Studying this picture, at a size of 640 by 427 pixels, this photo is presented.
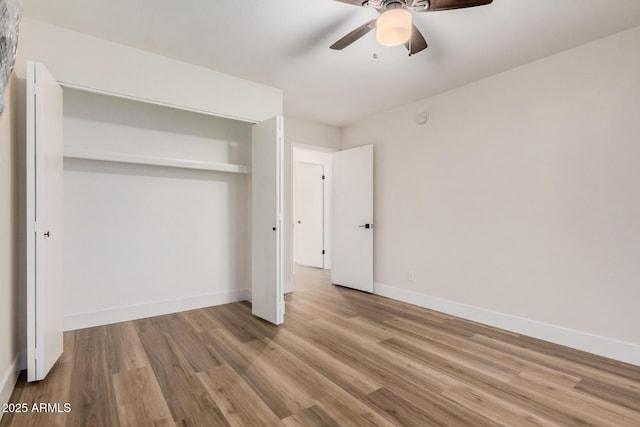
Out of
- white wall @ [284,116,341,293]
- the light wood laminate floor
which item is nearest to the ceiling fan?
the light wood laminate floor

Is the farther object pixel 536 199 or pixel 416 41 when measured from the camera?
pixel 536 199

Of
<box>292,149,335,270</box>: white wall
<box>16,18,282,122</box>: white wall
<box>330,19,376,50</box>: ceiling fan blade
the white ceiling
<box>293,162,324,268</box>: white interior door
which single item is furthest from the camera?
<box>293,162,324,268</box>: white interior door

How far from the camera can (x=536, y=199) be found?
3.00 m

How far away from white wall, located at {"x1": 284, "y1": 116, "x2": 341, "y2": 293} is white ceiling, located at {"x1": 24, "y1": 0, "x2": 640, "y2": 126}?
3.99ft

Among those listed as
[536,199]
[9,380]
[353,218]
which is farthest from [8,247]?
[536,199]

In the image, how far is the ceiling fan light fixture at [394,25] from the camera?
73.7 inches

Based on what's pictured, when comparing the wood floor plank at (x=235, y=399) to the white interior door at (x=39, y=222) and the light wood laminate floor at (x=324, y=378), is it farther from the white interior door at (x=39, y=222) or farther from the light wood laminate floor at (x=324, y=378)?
the white interior door at (x=39, y=222)

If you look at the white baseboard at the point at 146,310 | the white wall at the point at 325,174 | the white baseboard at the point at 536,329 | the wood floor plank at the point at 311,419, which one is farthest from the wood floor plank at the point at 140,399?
the white wall at the point at 325,174

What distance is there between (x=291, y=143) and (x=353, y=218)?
4.95 feet

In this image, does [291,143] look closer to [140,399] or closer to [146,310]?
[146,310]

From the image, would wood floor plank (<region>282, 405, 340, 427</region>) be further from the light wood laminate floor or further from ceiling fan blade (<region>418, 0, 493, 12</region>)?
ceiling fan blade (<region>418, 0, 493, 12</region>)

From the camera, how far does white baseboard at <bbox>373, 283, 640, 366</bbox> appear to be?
8.20ft

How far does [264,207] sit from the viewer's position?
3.41 metres

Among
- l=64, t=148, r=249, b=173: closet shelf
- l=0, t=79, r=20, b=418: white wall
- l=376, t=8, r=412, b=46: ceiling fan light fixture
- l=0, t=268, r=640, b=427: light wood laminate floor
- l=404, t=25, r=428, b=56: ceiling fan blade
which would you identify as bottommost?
l=0, t=268, r=640, b=427: light wood laminate floor
